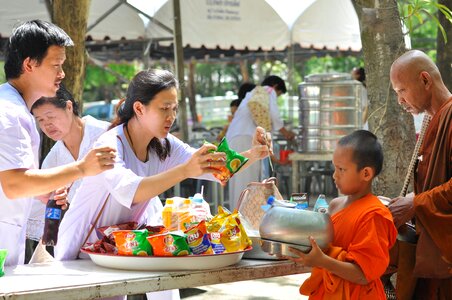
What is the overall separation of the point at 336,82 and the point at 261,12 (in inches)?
87.1

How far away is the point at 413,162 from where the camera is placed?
152 inches

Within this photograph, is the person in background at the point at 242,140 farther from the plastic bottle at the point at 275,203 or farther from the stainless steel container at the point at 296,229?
the stainless steel container at the point at 296,229

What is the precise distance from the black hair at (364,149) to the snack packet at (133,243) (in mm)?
933

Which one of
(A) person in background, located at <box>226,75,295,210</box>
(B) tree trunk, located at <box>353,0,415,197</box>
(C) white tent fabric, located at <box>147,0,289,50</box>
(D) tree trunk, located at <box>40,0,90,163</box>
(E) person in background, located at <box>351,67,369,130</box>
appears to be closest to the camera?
(B) tree trunk, located at <box>353,0,415,197</box>

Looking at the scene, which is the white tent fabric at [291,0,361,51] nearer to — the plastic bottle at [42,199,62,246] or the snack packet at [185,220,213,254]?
the plastic bottle at [42,199,62,246]

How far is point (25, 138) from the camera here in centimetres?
310

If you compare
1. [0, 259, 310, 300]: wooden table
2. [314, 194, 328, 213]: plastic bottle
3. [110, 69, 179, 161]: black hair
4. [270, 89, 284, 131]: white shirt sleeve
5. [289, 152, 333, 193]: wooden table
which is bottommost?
[289, 152, 333, 193]: wooden table

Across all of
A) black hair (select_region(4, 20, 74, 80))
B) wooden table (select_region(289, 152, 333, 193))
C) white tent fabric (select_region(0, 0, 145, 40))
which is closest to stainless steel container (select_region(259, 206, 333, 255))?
black hair (select_region(4, 20, 74, 80))

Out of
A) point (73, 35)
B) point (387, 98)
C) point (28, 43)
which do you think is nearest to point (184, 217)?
point (28, 43)

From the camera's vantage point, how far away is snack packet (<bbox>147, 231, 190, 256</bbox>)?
10.0ft

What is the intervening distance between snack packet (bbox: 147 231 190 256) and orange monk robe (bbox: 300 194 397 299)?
1.95 feet

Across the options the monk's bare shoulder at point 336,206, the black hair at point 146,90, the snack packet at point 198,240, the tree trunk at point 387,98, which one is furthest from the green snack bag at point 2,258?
the tree trunk at point 387,98

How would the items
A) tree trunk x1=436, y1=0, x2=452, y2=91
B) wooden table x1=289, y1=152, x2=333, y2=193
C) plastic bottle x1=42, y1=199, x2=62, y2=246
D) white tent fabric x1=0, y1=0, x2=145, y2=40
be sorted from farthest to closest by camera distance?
wooden table x1=289, y1=152, x2=333, y2=193 < white tent fabric x1=0, y1=0, x2=145, y2=40 < tree trunk x1=436, y1=0, x2=452, y2=91 < plastic bottle x1=42, y1=199, x2=62, y2=246

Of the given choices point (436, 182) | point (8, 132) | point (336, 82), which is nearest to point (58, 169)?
point (8, 132)
